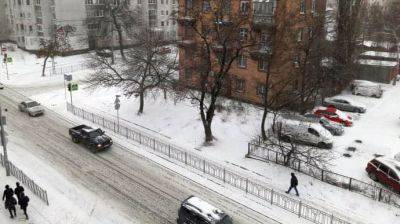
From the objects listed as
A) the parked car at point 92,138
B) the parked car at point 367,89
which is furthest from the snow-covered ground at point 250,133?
the parked car at point 92,138

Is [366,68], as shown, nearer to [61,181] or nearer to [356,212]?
[356,212]

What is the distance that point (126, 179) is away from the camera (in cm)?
2633

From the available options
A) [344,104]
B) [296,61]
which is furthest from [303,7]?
[344,104]

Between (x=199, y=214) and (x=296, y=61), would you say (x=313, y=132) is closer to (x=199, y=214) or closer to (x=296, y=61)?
(x=296, y=61)

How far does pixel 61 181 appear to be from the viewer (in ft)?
85.0

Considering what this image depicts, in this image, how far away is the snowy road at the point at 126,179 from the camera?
2270cm

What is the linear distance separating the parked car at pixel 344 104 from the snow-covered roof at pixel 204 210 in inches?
977

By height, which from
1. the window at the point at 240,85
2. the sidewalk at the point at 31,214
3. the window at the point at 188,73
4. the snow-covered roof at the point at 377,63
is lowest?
the sidewalk at the point at 31,214

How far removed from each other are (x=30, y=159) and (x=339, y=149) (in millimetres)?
23332

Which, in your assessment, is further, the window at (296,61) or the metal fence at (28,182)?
the window at (296,61)

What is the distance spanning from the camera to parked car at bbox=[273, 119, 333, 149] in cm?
3038

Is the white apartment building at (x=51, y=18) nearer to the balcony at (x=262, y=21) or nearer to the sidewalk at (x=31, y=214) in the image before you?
the balcony at (x=262, y=21)

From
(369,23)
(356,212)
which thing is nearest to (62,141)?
Result: (356,212)

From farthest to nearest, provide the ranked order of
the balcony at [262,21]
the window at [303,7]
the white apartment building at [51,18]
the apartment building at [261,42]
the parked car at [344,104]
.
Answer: the white apartment building at [51,18] → the parked car at [344,104] → the window at [303,7] → the balcony at [262,21] → the apartment building at [261,42]
